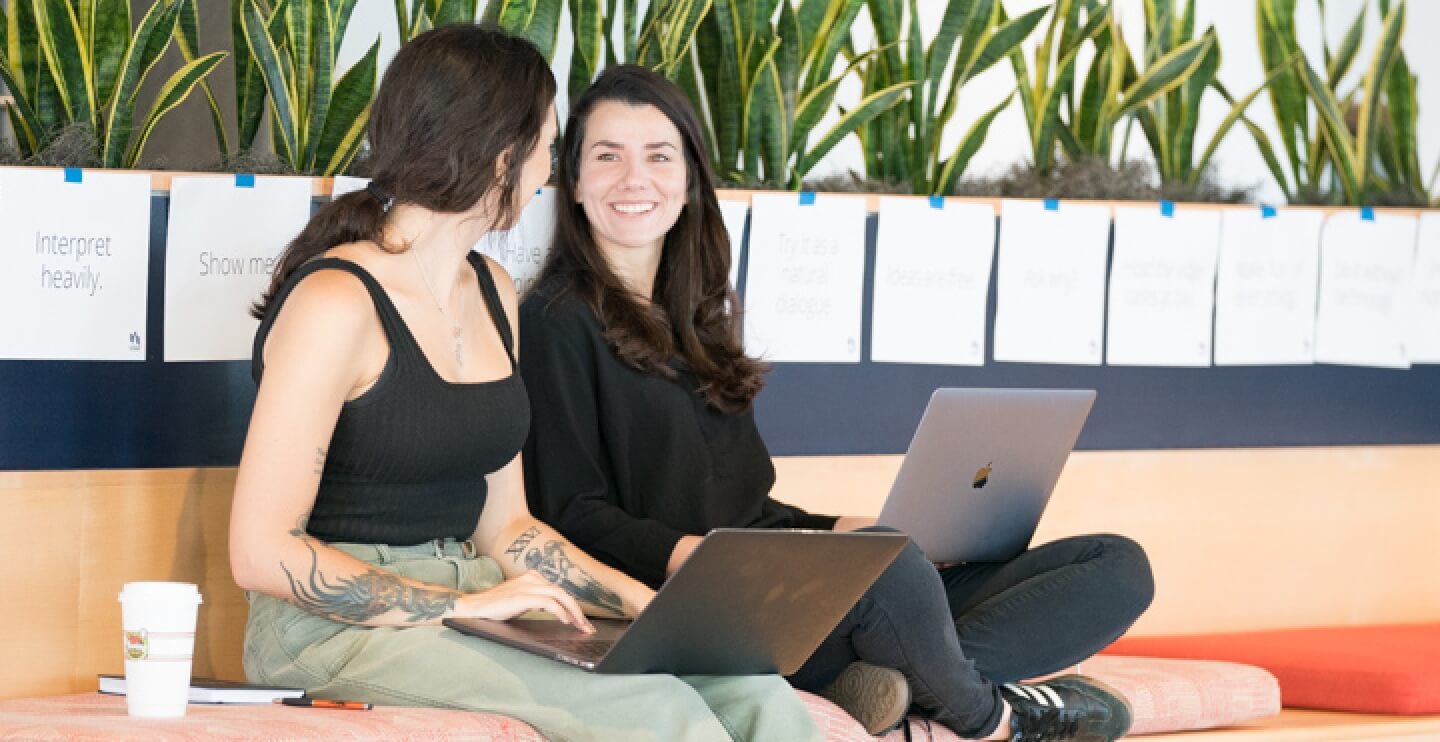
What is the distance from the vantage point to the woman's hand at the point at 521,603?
196cm

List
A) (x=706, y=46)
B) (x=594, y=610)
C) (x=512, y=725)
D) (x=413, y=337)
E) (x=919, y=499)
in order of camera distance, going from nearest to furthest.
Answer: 1. (x=512, y=725)
2. (x=413, y=337)
3. (x=594, y=610)
4. (x=919, y=499)
5. (x=706, y=46)

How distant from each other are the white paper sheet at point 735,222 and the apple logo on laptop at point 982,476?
540 millimetres

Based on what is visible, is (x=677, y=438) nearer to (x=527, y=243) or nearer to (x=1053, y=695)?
(x=527, y=243)

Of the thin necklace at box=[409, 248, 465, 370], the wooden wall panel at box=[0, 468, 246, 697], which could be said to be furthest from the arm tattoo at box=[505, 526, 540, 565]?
the wooden wall panel at box=[0, 468, 246, 697]

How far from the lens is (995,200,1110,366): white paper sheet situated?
303 centimetres

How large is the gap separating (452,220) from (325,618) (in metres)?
0.48

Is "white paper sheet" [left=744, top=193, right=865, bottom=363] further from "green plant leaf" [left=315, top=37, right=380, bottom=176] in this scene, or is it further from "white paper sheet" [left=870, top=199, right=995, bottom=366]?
"green plant leaf" [left=315, top=37, right=380, bottom=176]

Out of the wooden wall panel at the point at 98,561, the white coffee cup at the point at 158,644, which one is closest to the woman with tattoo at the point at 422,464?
the white coffee cup at the point at 158,644

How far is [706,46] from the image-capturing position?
2814mm

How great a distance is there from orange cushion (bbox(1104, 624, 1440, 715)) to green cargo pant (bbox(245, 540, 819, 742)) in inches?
46.5

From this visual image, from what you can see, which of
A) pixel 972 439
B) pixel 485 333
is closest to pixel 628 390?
pixel 485 333

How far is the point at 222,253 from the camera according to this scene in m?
2.38

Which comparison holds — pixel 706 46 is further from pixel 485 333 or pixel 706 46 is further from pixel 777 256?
pixel 485 333

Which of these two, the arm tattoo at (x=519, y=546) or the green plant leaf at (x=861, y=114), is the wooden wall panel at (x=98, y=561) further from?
the green plant leaf at (x=861, y=114)
